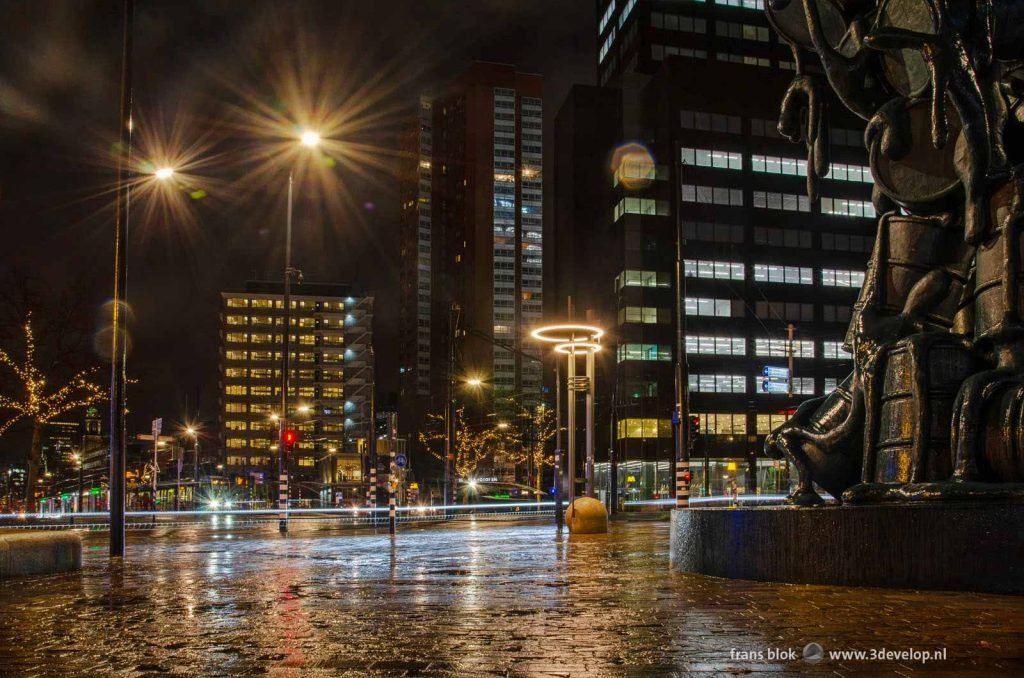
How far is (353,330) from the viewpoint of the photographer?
14000 centimetres

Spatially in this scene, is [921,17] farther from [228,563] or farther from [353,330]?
[353,330]

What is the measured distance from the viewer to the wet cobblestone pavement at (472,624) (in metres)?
6.16

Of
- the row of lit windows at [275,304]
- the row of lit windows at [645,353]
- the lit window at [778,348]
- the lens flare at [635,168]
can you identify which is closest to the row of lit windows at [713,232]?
the lens flare at [635,168]

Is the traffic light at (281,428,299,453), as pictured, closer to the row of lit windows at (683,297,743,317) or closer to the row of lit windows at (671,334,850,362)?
the row of lit windows at (671,334,850,362)

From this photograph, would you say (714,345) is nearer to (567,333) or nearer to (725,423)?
(725,423)

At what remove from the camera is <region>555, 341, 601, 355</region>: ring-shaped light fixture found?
82.7ft

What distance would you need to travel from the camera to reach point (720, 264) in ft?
288

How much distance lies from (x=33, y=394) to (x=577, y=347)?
1863 cm

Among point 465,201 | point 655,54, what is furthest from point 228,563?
point 465,201

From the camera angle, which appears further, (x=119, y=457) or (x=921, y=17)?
(x=119, y=457)

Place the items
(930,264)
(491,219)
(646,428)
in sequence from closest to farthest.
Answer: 1. (930,264)
2. (646,428)
3. (491,219)

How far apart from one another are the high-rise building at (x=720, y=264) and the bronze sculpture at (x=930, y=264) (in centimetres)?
7044

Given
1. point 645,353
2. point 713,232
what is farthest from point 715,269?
point 645,353

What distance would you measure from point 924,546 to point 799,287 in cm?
8303
